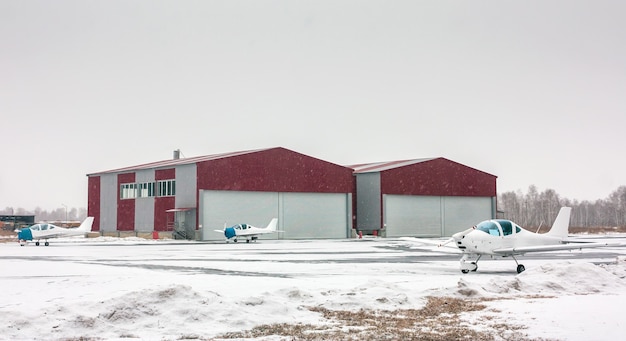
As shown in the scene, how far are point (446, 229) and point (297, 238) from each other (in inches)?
744

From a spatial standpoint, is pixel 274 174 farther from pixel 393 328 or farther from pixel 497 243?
pixel 393 328

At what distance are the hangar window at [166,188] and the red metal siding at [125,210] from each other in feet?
16.6

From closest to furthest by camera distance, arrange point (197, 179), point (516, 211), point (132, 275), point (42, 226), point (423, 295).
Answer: point (423, 295) → point (132, 275) → point (42, 226) → point (197, 179) → point (516, 211)

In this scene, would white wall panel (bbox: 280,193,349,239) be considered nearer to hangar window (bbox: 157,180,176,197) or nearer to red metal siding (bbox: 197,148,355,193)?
red metal siding (bbox: 197,148,355,193)

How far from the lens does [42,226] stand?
163 feet

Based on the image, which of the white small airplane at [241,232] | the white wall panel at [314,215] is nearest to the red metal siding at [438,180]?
the white wall panel at [314,215]

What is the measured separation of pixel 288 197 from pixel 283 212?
167cm

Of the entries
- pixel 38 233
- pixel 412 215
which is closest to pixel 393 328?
pixel 38 233

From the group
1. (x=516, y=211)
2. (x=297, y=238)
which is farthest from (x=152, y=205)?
(x=516, y=211)

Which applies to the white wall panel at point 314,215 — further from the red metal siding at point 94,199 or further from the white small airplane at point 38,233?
the red metal siding at point 94,199

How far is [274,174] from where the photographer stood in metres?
65.4

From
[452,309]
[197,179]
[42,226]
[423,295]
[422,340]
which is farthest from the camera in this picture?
[197,179]

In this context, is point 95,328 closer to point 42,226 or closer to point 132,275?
point 132,275

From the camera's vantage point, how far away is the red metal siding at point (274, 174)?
61.8 meters
